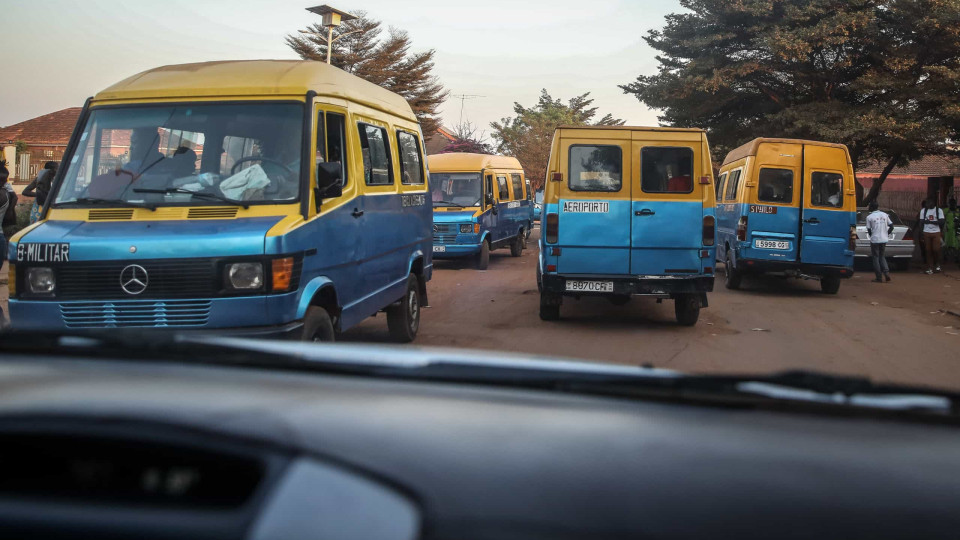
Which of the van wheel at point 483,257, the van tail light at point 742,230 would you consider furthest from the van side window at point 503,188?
the van tail light at point 742,230

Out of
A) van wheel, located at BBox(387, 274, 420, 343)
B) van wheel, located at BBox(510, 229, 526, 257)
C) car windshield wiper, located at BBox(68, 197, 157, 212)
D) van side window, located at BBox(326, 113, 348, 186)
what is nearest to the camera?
car windshield wiper, located at BBox(68, 197, 157, 212)

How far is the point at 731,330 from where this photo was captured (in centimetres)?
1086

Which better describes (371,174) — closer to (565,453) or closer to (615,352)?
(615,352)

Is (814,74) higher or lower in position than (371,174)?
higher

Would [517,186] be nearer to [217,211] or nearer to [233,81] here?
[233,81]

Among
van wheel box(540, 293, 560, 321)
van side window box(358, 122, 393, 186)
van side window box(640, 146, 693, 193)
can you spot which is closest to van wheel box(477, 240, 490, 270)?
van wheel box(540, 293, 560, 321)

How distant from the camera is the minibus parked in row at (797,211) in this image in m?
15.0

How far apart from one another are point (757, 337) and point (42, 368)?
381 inches

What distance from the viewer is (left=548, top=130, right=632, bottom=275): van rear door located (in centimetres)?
1055

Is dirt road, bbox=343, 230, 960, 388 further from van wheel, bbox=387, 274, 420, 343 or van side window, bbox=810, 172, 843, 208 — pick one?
van side window, bbox=810, 172, 843, 208

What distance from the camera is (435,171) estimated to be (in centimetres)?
1948

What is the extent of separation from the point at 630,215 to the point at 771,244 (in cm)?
571

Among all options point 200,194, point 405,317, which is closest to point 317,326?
point 200,194

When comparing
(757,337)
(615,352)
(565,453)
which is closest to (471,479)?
(565,453)
